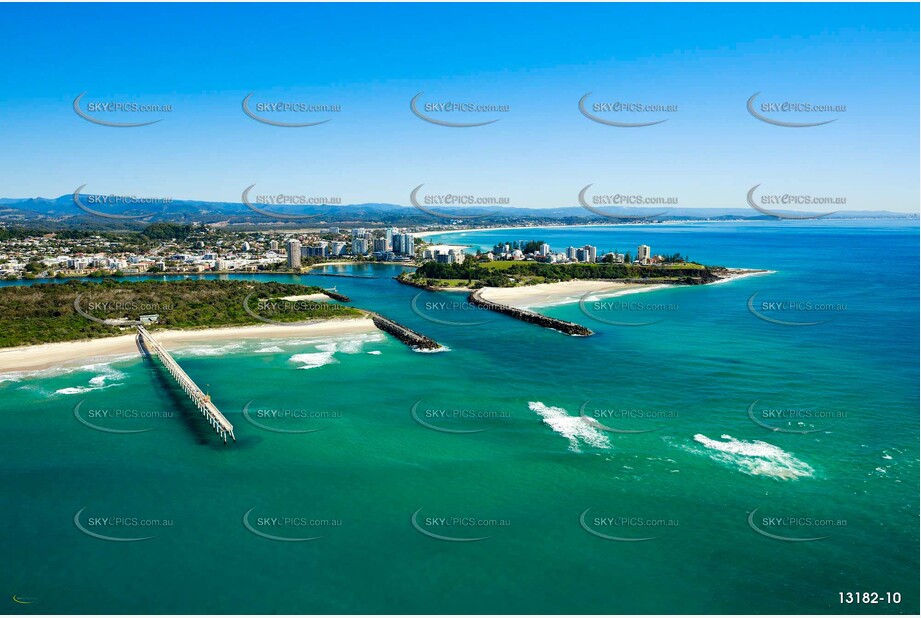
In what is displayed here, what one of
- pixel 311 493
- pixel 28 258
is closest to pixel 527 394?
pixel 311 493

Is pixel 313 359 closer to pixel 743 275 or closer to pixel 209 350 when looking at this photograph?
pixel 209 350

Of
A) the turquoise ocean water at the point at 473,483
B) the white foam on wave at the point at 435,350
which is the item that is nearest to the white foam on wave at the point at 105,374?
the turquoise ocean water at the point at 473,483

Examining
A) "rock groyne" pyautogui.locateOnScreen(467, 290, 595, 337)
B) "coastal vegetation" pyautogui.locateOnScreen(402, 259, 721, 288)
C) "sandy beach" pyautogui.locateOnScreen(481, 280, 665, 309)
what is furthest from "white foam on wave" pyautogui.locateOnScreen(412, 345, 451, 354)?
"coastal vegetation" pyautogui.locateOnScreen(402, 259, 721, 288)

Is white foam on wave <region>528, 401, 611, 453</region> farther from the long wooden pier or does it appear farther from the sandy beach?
the sandy beach

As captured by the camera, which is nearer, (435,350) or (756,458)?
(756,458)

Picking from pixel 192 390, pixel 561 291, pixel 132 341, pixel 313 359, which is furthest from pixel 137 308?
pixel 561 291

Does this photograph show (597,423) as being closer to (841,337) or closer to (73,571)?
(73,571)

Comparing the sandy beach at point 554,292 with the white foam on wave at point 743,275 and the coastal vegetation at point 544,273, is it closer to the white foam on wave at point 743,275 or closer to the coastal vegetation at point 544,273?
the coastal vegetation at point 544,273
